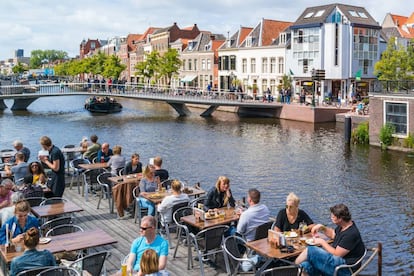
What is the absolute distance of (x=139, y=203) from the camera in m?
10.6

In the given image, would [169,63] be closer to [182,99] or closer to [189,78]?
[189,78]

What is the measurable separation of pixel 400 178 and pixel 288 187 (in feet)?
16.3

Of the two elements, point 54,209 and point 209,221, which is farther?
point 54,209

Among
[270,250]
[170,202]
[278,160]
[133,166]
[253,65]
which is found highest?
[253,65]

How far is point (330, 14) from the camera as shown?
4688 centimetres

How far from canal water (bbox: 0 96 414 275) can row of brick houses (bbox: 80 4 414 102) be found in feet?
32.4

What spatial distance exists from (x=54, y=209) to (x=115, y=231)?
5.62 feet

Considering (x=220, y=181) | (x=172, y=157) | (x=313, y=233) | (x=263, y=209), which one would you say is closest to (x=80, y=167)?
(x=220, y=181)

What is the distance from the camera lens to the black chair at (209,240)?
7855mm

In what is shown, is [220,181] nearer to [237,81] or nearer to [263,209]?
[263,209]

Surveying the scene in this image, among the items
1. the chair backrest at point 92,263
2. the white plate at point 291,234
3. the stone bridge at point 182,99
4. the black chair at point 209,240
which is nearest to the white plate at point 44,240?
the chair backrest at point 92,263

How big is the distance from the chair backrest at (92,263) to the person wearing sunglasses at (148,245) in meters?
0.37

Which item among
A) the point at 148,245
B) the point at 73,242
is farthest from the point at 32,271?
the point at 148,245

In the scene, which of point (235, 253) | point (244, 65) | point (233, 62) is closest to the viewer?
point (235, 253)
